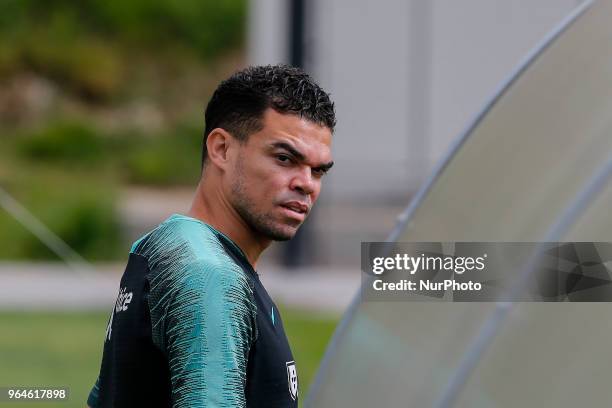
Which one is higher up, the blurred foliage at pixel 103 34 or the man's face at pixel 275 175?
the blurred foliage at pixel 103 34

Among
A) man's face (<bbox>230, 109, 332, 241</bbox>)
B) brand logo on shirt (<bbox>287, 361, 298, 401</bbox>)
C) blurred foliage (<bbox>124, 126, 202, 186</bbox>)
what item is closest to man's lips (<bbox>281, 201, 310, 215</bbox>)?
man's face (<bbox>230, 109, 332, 241</bbox>)

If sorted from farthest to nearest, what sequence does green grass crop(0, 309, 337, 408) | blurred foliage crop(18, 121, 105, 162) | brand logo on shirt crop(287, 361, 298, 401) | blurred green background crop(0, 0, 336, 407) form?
blurred foliage crop(18, 121, 105, 162), blurred green background crop(0, 0, 336, 407), green grass crop(0, 309, 337, 408), brand logo on shirt crop(287, 361, 298, 401)

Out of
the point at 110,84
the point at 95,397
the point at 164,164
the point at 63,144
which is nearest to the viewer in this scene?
the point at 95,397

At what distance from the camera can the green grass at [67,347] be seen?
342 inches

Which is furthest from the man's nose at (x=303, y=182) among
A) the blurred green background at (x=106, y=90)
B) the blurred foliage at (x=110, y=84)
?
the blurred foliage at (x=110, y=84)

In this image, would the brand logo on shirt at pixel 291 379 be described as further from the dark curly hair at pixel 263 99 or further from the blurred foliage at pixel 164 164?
the blurred foliage at pixel 164 164

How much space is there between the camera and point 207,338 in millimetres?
2115

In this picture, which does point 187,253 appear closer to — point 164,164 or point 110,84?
point 164,164

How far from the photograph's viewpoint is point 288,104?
91.0 inches

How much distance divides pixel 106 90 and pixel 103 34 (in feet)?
4.70

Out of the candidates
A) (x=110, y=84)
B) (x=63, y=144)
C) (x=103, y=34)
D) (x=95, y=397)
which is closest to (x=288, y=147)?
(x=95, y=397)

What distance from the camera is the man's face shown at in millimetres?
2309

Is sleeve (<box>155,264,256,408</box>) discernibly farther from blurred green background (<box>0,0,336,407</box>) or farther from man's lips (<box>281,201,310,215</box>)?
blurred green background (<box>0,0,336,407</box>)

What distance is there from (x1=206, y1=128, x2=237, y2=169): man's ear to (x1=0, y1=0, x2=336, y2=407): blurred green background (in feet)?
43.0
